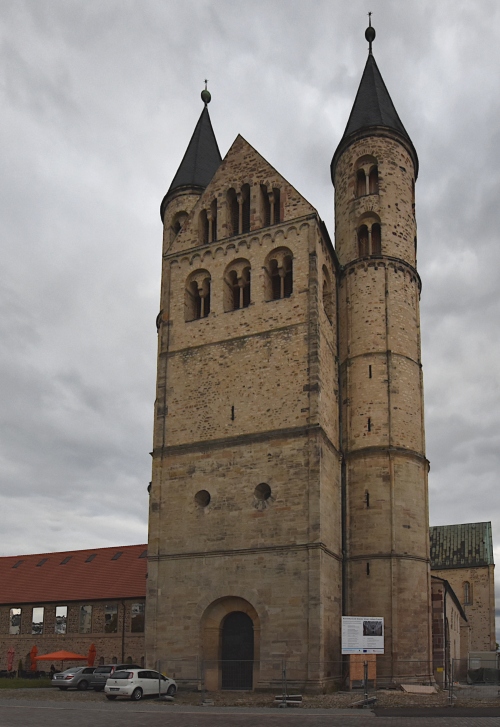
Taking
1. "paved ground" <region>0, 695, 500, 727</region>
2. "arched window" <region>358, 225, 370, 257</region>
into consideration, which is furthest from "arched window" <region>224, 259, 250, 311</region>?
"paved ground" <region>0, 695, 500, 727</region>

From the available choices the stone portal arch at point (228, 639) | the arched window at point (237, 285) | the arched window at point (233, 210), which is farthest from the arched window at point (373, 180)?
the stone portal arch at point (228, 639)

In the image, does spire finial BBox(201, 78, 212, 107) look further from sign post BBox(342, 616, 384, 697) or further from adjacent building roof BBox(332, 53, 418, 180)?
sign post BBox(342, 616, 384, 697)

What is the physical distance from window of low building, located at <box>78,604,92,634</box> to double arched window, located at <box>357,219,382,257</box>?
25726 millimetres

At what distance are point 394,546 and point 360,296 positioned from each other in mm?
11583

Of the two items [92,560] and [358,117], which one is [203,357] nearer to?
[358,117]

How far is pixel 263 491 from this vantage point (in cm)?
3272

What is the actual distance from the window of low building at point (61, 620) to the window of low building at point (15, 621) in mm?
3293

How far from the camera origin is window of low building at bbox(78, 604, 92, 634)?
45.9m

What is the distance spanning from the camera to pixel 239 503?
32719 millimetres

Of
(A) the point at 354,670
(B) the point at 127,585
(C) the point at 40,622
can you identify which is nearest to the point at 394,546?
(A) the point at 354,670

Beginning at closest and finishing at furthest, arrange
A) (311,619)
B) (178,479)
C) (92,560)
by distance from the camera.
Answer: (311,619)
(178,479)
(92,560)

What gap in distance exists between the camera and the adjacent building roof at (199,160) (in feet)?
147

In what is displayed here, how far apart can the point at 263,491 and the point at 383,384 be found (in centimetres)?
742

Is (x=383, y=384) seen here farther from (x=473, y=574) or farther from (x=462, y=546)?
(x=462, y=546)
